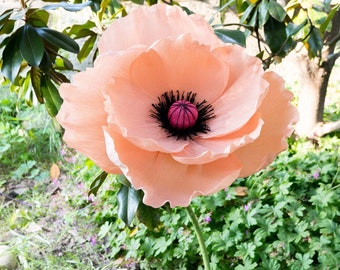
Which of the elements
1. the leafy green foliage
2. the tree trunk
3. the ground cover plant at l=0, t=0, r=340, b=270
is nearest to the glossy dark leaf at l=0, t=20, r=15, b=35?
the ground cover plant at l=0, t=0, r=340, b=270

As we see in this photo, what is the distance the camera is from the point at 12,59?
0.76m

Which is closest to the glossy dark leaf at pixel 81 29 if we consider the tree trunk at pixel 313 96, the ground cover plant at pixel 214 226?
Answer: the ground cover plant at pixel 214 226

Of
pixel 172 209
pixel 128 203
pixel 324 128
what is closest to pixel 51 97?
pixel 128 203

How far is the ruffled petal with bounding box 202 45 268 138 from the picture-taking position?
0.43m

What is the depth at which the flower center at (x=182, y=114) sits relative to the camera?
1.58ft

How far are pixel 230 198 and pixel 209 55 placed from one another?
1137 mm

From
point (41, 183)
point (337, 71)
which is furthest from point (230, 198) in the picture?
point (337, 71)

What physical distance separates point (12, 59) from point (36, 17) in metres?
0.11

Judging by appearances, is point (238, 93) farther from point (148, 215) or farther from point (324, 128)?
point (324, 128)

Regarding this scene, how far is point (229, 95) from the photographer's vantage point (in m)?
0.49

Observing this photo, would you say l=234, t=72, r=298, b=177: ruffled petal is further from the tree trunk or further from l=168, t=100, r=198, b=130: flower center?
the tree trunk

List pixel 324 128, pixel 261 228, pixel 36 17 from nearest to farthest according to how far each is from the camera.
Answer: pixel 36 17 → pixel 261 228 → pixel 324 128

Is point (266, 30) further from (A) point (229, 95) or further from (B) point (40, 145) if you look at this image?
(B) point (40, 145)

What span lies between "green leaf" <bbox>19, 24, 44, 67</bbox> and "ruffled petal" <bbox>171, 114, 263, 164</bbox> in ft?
1.16
